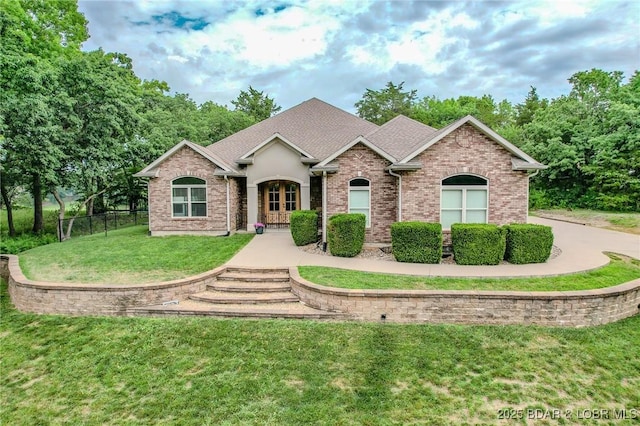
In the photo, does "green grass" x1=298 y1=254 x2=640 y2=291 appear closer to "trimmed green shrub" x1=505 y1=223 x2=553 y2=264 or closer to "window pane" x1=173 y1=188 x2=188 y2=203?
"trimmed green shrub" x1=505 y1=223 x2=553 y2=264

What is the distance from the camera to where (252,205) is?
16.0 meters

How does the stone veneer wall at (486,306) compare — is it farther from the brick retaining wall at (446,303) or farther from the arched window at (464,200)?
the arched window at (464,200)

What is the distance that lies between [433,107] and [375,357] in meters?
49.0

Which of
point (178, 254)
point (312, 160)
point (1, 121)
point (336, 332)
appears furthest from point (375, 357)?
point (1, 121)

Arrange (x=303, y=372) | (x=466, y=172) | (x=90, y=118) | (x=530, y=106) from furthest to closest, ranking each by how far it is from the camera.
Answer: (x=530, y=106) < (x=90, y=118) < (x=466, y=172) < (x=303, y=372)

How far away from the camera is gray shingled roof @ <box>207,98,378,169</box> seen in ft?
55.7

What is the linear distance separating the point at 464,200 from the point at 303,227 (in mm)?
5822

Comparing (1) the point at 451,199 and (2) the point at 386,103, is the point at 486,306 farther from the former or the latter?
(2) the point at 386,103

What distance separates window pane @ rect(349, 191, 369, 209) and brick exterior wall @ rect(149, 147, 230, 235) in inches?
236

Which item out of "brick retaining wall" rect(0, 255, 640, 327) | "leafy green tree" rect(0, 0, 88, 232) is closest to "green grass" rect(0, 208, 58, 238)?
"leafy green tree" rect(0, 0, 88, 232)

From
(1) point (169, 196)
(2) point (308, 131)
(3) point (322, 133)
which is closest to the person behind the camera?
(1) point (169, 196)

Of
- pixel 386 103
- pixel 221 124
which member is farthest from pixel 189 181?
pixel 386 103

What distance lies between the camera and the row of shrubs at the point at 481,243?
9477mm

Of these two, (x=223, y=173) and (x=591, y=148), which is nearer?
(x=223, y=173)
